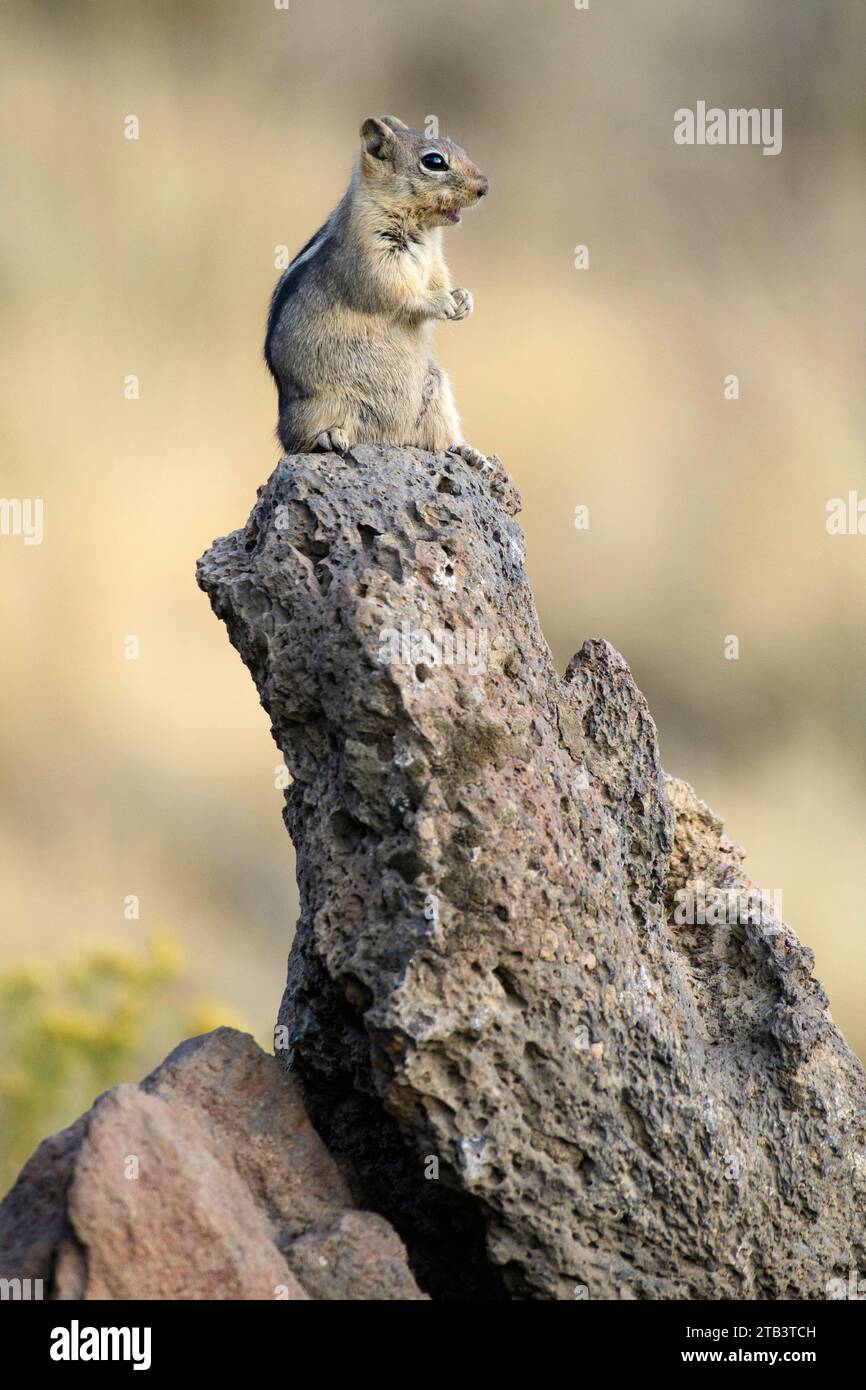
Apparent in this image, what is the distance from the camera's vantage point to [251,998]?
1516 centimetres

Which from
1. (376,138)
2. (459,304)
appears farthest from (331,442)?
(376,138)

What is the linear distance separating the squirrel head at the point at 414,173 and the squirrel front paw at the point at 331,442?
133 centimetres

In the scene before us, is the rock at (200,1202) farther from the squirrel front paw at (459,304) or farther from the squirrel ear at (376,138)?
the squirrel ear at (376,138)

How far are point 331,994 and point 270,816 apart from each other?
10658mm

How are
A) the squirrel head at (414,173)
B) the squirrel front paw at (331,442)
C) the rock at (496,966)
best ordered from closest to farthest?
the rock at (496,966), the squirrel front paw at (331,442), the squirrel head at (414,173)

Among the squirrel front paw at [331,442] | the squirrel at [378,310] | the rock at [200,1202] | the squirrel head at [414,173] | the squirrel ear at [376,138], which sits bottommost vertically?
the rock at [200,1202]

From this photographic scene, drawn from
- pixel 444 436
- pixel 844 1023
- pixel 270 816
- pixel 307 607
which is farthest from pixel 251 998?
pixel 307 607

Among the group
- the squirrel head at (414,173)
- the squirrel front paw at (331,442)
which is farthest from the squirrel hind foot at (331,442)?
the squirrel head at (414,173)

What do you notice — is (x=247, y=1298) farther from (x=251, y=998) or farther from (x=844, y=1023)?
(x=844, y=1023)

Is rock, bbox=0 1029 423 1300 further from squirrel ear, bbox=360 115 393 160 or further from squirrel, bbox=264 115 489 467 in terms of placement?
squirrel ear, bbox=360 115 393 160

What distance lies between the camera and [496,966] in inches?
196

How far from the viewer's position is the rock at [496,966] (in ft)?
16.2

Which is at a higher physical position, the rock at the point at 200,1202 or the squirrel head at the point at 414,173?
the squirrel head at the point at 414,173

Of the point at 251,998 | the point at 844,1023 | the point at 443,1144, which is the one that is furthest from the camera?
the point at 844,1023
